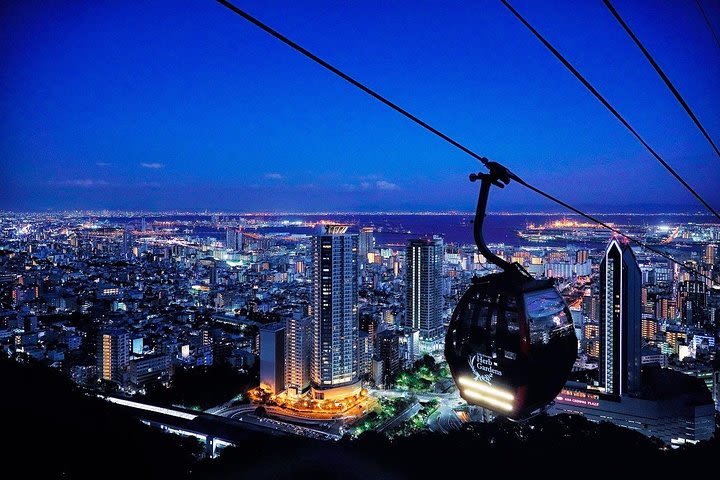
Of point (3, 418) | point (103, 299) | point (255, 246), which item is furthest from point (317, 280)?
point (255, 246)

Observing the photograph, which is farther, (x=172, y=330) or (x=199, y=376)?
(x=172, y=330)

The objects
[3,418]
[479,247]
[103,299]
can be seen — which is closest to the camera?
[479,247]

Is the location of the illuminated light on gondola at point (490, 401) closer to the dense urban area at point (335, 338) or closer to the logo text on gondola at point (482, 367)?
the logo text on gondola at point (482, 367)

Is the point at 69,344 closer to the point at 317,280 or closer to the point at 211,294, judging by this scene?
the point at 317,280

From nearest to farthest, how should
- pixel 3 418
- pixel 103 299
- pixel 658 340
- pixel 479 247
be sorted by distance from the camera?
pixel 479 247, pixel 3 418, pixel 658 340, pixel 103 299

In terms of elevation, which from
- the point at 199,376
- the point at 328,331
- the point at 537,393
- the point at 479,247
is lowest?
the point at 199,376

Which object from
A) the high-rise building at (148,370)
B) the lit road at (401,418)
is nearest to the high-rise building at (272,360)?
the high-rise building at (148,370)

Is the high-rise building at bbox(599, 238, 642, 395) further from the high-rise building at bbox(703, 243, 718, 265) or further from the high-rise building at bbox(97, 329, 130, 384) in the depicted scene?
the high-rise building at bbox(97, 329, 130, 384)
